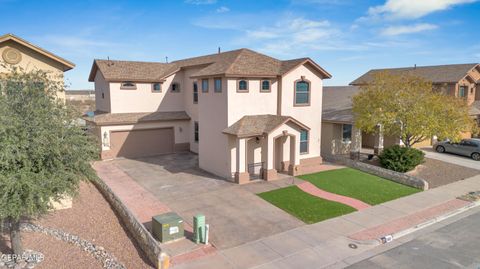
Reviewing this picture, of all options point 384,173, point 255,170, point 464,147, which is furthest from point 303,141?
point 464,147

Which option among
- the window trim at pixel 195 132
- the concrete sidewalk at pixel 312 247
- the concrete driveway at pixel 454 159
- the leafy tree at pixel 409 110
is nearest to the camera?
the concrete sidewalk at pixel 312 247

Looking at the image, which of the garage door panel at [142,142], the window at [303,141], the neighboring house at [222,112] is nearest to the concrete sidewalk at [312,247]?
the neighboring house at [222,112]

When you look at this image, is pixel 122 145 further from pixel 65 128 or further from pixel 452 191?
pixel 452 191

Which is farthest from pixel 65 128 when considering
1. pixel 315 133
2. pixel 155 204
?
pixel 315 133

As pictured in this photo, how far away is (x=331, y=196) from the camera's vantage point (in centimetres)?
1605

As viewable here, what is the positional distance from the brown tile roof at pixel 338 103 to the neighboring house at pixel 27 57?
1758 centimetres

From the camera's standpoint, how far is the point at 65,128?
9.98 meters

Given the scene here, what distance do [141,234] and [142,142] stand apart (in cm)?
1445

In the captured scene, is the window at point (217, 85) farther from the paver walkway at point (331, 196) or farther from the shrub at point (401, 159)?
the shrub at point (401, 159)

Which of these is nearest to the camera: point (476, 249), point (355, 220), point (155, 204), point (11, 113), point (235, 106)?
point (11, 113)

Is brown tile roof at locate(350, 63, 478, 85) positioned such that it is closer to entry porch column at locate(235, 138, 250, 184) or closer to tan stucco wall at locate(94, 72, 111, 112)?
entry porch column at locate(235, 138, 250, 184)

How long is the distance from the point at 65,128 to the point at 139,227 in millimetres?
4182

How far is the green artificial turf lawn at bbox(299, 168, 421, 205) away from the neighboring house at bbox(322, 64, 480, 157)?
A: 4.49 meters

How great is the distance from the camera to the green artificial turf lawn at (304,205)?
44.7 ft
